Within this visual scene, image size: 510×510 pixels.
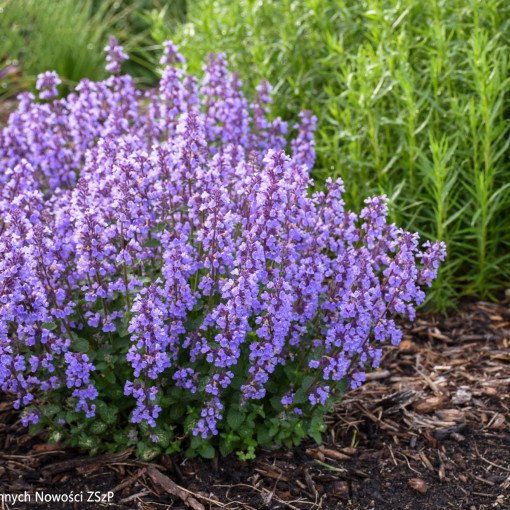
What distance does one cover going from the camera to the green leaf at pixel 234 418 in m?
2.82

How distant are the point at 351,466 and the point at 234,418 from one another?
65 centimetres

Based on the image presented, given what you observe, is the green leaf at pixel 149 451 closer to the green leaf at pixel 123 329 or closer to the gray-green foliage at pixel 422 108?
the green leaf at pixel 123 329

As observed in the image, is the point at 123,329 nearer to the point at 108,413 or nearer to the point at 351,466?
the point at 108,413

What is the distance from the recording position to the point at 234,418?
2.83 meters

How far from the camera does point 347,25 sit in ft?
16.0

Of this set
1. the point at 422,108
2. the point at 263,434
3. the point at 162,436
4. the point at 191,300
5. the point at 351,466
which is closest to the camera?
the point at 191,300

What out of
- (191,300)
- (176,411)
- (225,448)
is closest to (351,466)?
(225,448)

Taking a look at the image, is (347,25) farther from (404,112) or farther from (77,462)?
(77,462)

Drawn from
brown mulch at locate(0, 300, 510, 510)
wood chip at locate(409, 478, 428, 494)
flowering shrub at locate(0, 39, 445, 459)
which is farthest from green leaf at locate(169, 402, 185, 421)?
wood chip at locate(409, 478, 428, 494)

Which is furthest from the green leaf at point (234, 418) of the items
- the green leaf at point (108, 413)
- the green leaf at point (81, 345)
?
the green leaf at point (81, 345)

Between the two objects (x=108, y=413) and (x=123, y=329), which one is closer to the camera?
(x=123, y=329)

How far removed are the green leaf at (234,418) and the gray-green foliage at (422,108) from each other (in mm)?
1633

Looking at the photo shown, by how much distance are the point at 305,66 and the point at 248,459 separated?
2.98 meters

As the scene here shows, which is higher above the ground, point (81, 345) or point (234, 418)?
point (81, 345)
